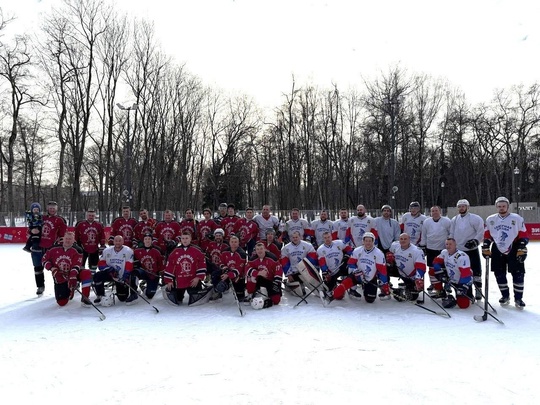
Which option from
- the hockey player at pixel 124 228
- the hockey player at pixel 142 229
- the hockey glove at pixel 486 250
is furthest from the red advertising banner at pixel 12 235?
the hockey glove at pixel 486 250

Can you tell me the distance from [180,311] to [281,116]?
2544 cm

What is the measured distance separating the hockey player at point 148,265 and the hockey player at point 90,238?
1.17m

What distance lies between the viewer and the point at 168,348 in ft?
15.1

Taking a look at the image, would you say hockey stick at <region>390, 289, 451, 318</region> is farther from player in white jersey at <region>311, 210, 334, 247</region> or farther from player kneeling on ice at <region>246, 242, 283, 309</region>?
player in white jersey at <region>311, 210, 334, 247</region>

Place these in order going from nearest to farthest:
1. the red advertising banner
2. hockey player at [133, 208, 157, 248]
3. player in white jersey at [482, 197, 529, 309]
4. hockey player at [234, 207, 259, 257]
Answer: player in white jersey at [482, 197, 529, 309], hockey player at [133, 208, 157, 248], hockey player at [234, 207, 259, 257], the red advertising banner

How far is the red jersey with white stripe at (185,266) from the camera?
674 cm

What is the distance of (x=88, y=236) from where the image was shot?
26.6 ft

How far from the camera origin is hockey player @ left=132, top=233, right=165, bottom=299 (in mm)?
7180

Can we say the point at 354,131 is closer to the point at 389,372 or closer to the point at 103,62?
the point at 103,62

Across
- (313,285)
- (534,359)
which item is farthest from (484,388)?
(313,285)

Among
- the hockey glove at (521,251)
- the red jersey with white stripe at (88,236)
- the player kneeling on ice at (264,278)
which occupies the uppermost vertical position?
the red jersey with white stripe at (88,236)

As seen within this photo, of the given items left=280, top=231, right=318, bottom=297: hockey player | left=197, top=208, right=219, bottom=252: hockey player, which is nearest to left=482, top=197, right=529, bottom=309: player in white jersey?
left=280, top=231, right=318, bottom=297: hockey player

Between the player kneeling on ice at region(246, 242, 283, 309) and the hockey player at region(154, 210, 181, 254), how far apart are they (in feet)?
7.97

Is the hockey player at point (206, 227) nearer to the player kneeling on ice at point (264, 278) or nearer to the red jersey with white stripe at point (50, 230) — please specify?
the player kneeling on ice at point (264, 278)
